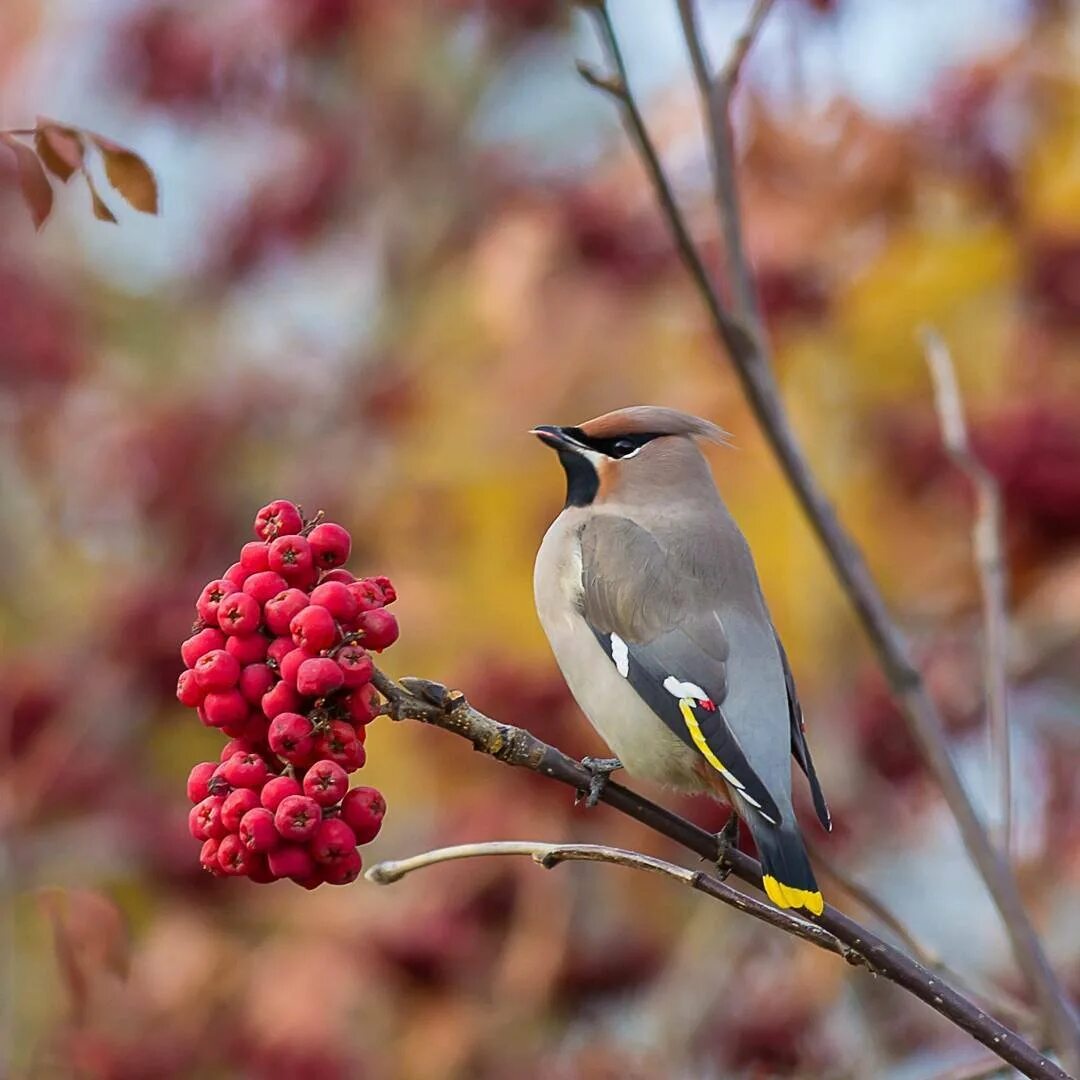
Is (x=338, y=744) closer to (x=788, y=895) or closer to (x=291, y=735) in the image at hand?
(x=291, y=735)

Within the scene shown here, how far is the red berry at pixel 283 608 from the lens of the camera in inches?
53.5

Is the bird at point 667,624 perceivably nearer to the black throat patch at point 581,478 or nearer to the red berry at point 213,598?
the black throat patch at point 581,478

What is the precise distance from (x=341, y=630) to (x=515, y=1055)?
2676 mm

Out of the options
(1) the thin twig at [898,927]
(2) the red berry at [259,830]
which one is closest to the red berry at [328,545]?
(2) the red berry at [259,830]

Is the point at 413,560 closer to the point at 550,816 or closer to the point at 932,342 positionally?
the point at 550,816

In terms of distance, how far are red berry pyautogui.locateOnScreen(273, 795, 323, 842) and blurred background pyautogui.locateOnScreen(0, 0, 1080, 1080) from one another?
2.02 meters

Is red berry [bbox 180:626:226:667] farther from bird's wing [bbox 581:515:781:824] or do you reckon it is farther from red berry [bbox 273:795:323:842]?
bird's wing [bbox 581:515:781:824]

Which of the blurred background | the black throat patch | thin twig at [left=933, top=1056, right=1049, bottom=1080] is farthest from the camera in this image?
the blurred background

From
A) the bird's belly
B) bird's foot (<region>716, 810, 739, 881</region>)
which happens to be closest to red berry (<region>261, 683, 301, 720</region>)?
bird's foot (<region>716, 810, 739, 881</region>)

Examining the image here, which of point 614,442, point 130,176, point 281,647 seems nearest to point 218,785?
point 281,647

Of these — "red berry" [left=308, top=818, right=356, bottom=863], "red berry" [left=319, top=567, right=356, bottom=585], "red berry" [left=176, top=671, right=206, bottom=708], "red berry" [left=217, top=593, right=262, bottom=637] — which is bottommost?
"red berry" [left=308, top=818, right=356, bottom=863]

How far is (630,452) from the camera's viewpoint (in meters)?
2.24

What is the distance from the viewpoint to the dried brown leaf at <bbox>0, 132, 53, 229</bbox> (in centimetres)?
167

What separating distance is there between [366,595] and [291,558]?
0.22 ft
